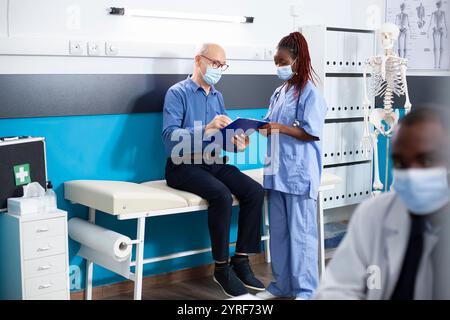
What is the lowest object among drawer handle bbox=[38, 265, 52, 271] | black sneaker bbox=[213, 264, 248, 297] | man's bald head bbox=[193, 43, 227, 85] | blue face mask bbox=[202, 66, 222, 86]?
black sneaker bbox=[213, 264, 248, 297]

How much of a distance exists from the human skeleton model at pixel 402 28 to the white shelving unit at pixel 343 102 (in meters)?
0.61

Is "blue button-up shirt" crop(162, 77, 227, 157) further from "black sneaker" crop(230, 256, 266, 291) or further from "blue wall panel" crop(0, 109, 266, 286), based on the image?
"black sneaker" crop(230, 256, 266, 291)

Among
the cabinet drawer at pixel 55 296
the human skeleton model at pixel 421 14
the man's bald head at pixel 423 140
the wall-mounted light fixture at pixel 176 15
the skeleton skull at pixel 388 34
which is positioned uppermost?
the human skeleton model at pixel 421 14

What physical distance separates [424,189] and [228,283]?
1932 millimetres

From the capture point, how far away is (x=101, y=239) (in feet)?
9.21

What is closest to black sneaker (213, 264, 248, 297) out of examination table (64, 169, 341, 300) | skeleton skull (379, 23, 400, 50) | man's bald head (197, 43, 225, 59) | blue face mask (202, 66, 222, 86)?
examination table (64, 169, 341, 300)

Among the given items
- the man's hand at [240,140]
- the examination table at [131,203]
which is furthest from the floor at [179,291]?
the man's hand at [240,140]

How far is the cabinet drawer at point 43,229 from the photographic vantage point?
8.43 feet

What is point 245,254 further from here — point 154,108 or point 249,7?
point 249,7

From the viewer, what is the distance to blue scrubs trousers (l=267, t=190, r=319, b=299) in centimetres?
296

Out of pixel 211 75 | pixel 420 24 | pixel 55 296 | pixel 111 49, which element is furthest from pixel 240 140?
pixel 420 24

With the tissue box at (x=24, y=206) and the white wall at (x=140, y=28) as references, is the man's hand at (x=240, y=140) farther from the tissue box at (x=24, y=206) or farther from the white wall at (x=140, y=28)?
the tissue box at (x=24, y=206)

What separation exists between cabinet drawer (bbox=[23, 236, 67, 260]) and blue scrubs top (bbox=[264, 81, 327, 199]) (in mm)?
1019

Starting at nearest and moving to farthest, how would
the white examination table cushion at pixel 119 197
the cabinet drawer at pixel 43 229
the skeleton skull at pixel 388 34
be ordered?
the cabinet drawer at pixel 43 229
the white examination table cushion at pixel 119 197
the skeleton skull at pixel 388 34
